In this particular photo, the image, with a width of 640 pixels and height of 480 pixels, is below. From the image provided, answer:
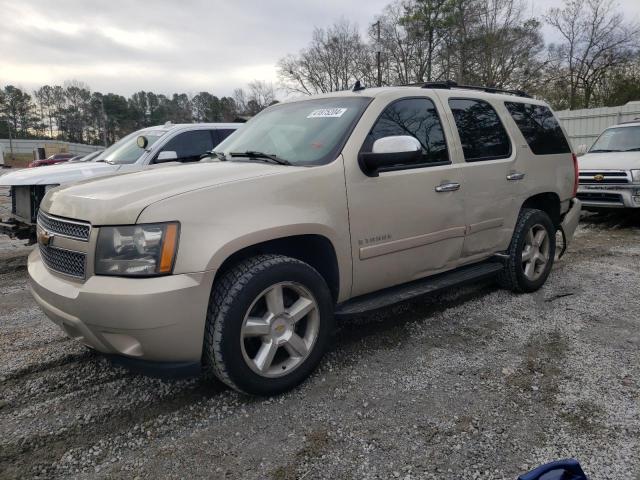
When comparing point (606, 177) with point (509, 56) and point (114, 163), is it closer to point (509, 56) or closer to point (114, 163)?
point (114, 163)

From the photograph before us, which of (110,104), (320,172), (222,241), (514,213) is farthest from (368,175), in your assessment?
(110,104)

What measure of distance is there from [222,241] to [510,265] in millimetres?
2995

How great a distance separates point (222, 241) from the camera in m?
2.38

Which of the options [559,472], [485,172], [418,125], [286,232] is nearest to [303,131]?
[418,125]

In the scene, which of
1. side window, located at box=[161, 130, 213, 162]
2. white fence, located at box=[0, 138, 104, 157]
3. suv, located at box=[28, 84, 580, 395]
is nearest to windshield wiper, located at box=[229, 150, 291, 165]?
suv, located at box=[28, 84, 580, 395]

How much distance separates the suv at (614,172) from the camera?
784 cm

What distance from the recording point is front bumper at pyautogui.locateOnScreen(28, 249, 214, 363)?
2.21 meters

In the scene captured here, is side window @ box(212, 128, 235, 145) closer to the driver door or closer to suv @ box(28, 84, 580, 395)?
suv @ box(28, 84, 580, 395)

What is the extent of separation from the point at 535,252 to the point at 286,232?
298cm

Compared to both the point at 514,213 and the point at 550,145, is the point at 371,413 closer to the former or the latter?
the point at 514,213

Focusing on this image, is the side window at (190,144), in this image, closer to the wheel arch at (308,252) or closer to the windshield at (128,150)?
the windshield at (128,150)

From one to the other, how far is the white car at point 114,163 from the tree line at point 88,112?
65.5 meters

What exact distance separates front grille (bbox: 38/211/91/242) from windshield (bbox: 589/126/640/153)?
9667 millimetres

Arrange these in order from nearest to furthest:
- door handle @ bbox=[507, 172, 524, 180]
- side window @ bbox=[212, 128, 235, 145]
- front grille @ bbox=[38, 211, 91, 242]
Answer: front grille @ bbox=[38, 211, 91, 242], door handle @ bbox=[507, 172, 524, 180], side window @ bbox=[212, 128, 235, 145]
